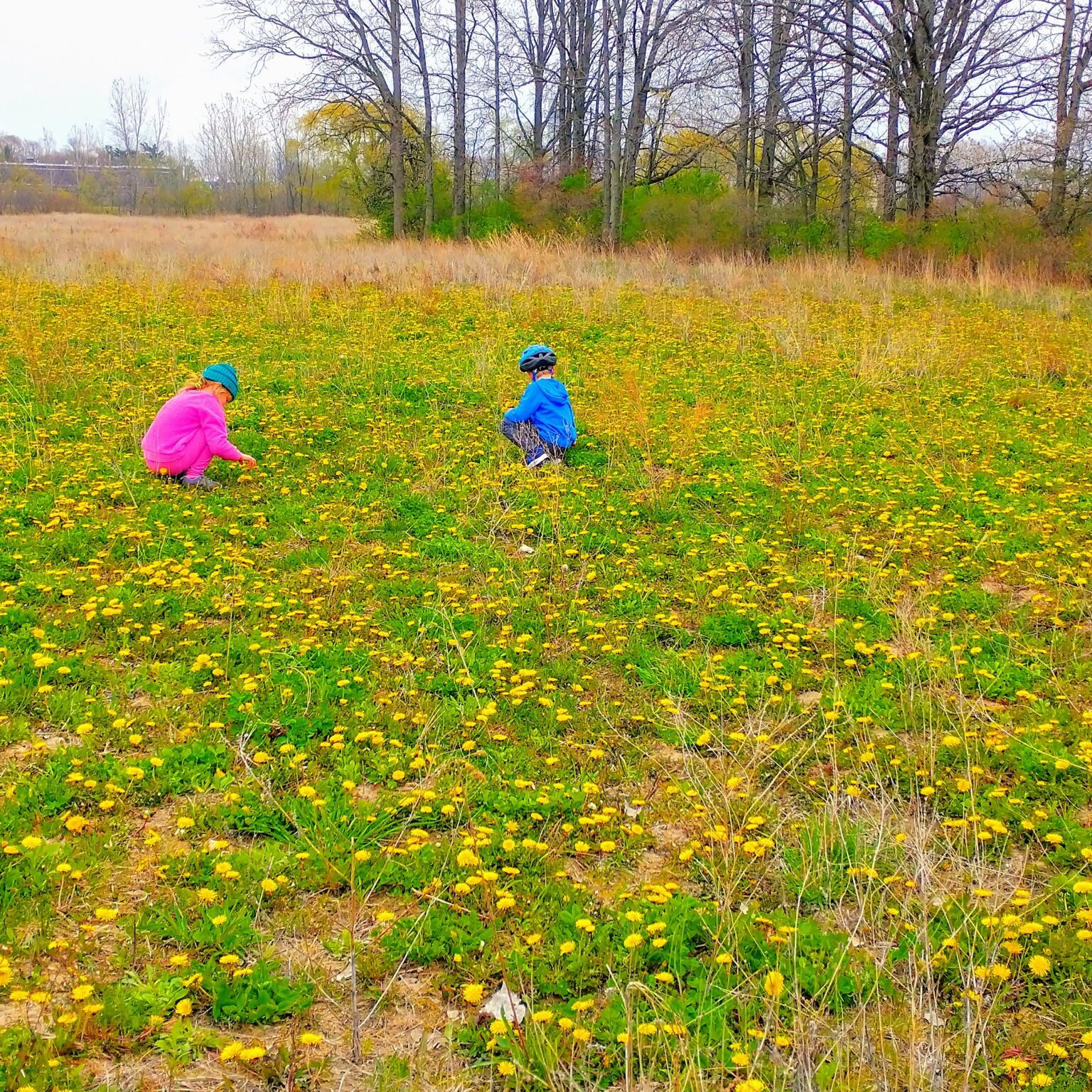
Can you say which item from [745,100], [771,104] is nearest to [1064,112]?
[771,104]

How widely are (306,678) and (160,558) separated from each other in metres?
1.82

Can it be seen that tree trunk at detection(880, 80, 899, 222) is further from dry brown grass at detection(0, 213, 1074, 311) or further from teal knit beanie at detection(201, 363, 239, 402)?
teal knit beanie at detection(201, 363, 239, 402)

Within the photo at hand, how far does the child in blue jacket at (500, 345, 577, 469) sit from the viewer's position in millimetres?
7562

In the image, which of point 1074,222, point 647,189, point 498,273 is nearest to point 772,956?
point 498,273

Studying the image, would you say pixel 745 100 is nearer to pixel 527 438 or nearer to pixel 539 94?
pixel 539 94

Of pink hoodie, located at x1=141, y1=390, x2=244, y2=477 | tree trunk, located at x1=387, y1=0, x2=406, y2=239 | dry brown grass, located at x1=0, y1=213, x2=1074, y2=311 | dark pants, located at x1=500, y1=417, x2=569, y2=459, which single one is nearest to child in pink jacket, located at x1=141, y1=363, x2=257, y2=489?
pink hoodie, located at x1=141, y1=390, x2=244, y2=477

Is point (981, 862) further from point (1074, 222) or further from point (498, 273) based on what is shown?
point (1074, 222)

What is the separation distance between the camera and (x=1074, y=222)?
2020 cm

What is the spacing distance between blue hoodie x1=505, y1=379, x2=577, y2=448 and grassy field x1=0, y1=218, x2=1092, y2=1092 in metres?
0.37

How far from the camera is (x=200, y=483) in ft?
21.7

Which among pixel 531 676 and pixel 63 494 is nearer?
pixel 531 676

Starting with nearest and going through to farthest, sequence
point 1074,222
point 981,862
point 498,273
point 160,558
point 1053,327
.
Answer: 1. point 981,862
2. point 160,558
3. point 1053,327
4. point 498,273
5. point 1074,222

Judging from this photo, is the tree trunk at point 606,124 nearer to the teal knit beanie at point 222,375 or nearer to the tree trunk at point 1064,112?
the tree trunk at point 1064,112

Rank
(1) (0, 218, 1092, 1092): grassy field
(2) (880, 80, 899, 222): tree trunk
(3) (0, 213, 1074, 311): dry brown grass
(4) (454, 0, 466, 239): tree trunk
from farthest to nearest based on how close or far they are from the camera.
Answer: (4) (454, 0, 466, 239): tree trunk, (2) (880, 80, 899, 222): tree trunk, (3) (0, 213, 1074, 311): dry brown grass, (1) (0, 218, 1092, 1092): grassy field
